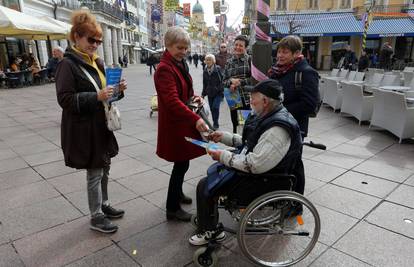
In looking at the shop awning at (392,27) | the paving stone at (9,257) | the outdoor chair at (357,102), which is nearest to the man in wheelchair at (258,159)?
the paving stone at (9,257)

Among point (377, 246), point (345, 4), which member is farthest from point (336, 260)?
point (345, 4)

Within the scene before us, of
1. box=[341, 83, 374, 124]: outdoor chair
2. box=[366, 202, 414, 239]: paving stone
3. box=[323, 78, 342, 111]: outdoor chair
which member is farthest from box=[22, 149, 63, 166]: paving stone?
box=[323, 78, 342, 111]: outdoor chair

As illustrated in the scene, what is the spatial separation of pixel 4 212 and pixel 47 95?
10486 mm

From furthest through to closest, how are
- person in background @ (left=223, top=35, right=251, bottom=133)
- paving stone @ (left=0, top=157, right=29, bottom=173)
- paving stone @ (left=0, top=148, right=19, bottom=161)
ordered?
paving stone @ (left=0, top=148, right=19, bottom=161) → person in background @ (left=223, top=35, right=251, bottom=133) → paving stone @ (left=0, top=157, right=29, bottom=173)

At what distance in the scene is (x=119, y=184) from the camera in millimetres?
3902

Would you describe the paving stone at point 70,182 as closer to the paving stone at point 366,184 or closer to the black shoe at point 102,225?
the black shoe at point 102,225

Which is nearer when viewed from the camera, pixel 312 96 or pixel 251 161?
pixel 251 161

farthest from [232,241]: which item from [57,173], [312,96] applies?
[57,173]

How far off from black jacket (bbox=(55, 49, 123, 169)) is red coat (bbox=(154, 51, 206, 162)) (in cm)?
52

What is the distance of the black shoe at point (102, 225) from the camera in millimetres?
2832

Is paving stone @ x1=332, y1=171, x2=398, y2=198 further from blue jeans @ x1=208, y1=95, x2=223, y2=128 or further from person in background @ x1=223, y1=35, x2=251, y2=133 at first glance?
blue jeans @ x1=208, y1=95, x2=223, y2=128

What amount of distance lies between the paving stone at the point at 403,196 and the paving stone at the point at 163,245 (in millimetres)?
2355

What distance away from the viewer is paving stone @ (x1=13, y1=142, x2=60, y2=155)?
520 centimetres

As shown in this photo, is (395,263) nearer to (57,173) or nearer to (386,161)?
(386,161)
